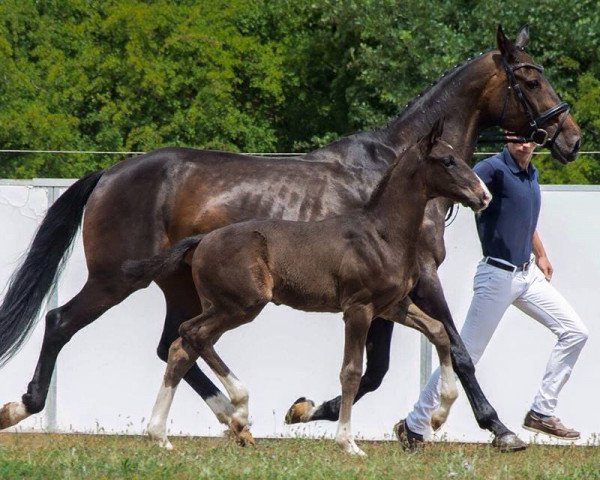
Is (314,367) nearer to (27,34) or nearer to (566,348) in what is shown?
(566,348)

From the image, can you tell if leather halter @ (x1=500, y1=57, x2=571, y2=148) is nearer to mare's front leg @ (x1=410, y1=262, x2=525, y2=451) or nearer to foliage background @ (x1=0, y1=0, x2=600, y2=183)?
mare's front leg @ (x1=410, y1=262, x2=525, y2=451)

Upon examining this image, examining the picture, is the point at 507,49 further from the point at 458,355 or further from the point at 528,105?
the point at 458,355

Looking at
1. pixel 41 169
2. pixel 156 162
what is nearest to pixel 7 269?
pixel 156 162

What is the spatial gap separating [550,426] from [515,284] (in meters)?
0.90

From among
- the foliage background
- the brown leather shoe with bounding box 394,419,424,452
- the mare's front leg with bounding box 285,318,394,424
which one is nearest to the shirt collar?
the mare's front leg with bounding box 285,318,394,424

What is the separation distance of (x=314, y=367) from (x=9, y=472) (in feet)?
12.5

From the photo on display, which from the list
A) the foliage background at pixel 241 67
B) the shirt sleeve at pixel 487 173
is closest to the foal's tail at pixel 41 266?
the shirt sleeve at pixel 487 173

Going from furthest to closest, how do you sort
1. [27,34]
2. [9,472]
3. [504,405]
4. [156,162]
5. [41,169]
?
[27,34] → [41,169] → [504,405] → [156,162] → [9,472]

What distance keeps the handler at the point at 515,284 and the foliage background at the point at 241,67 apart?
1103cm

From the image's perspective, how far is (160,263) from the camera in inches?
281

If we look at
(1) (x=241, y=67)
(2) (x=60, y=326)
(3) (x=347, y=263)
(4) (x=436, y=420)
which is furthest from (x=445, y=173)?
(1) (x=241, y=67)

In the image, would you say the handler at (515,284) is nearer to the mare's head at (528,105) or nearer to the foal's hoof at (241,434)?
the mare's head at (528,105)

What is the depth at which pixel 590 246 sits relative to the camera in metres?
9.09

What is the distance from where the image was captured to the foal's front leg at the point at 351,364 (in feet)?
22.1
